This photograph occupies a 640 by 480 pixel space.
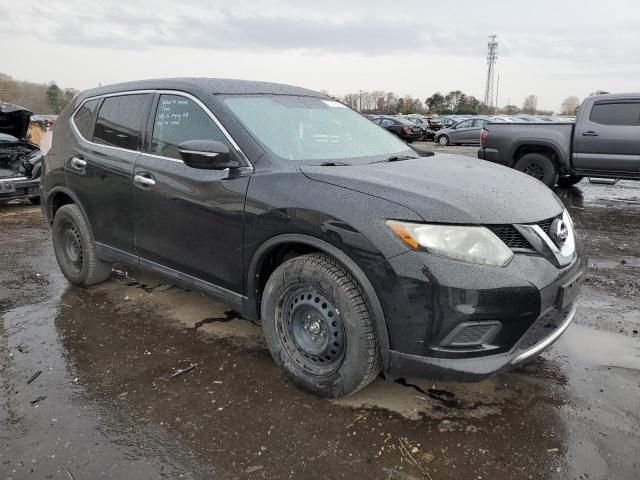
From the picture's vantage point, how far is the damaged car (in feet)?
27.2

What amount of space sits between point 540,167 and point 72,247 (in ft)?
27.5

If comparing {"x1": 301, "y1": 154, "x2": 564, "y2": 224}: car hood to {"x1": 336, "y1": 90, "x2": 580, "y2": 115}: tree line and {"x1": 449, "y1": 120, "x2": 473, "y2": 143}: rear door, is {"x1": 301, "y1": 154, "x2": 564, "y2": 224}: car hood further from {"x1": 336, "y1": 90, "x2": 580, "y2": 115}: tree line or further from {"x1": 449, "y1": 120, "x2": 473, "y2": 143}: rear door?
{"x1": 336, "y1": 90, "x2": 580, "y2": 115}: tree line

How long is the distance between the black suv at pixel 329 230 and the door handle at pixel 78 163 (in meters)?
0.03

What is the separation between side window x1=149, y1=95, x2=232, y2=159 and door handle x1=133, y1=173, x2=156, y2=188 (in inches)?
7.2

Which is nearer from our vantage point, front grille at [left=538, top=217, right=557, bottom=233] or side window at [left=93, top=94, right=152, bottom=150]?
front grille at [left=538, top=217, right=557, bottom=233]

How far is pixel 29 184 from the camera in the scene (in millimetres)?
8453

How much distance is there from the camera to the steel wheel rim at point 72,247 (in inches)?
179

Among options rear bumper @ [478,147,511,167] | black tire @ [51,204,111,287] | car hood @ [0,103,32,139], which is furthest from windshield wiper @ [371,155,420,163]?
car hood @ [0,103,32,139]

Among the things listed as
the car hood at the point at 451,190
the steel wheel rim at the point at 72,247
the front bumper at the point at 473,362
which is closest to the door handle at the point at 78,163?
the steel wheel rim at the point at 72,247

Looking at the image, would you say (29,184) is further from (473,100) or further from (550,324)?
(473,100)

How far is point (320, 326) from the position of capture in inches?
111

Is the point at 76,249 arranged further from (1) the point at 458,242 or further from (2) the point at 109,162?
(1) the point at 458,242

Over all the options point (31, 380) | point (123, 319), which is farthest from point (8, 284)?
point (31, 380)

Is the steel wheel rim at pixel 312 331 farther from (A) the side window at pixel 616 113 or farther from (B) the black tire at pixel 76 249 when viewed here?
(A) the side window at pixel 616 113
